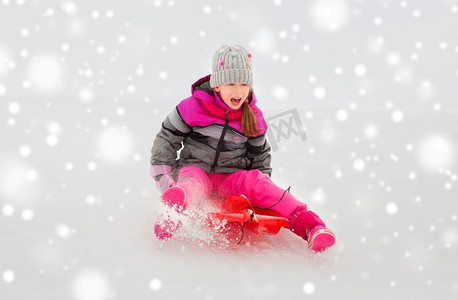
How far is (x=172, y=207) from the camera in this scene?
2.21 meters

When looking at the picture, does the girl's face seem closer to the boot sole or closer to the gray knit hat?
the gray knit hat

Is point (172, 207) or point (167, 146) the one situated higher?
point (167, 146)

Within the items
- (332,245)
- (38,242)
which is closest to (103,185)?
(38,242)

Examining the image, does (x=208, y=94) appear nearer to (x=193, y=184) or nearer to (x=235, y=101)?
(x=235, y=101)

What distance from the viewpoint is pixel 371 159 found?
349 centimetres

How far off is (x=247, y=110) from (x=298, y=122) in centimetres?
169

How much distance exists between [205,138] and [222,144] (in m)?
0.09

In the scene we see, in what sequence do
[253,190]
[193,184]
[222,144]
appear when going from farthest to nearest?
1. [222,144]
2. [253,190]
3. [193,184]

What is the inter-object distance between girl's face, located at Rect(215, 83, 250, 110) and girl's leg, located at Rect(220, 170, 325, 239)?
1.15 ft

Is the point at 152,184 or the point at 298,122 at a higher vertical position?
the point at 298,122

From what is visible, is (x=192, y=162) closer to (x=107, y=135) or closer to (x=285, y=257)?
(x=285, y=257)

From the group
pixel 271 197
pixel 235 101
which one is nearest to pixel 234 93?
pixel 235 101

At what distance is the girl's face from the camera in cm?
246

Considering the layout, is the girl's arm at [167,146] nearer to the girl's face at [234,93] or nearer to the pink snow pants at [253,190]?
the pink snow pants at [253,190]
